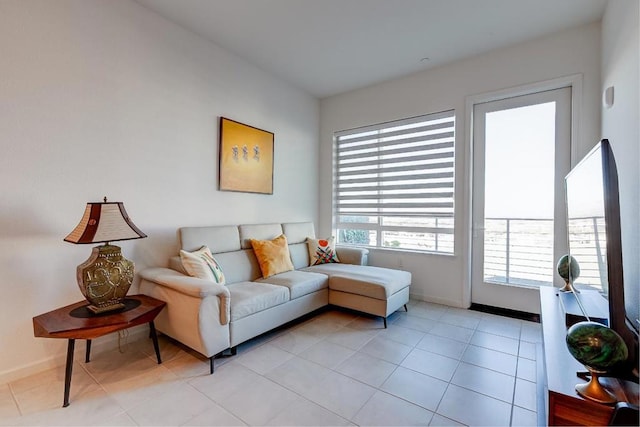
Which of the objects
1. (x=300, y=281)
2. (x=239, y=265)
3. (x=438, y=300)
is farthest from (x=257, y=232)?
(x=438, y=300)

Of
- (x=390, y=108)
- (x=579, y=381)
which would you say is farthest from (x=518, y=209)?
(x=579, y=381)

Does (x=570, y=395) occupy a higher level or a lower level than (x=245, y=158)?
lower

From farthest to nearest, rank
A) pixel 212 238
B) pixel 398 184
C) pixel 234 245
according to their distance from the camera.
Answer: pixel 398 184 → pixel 234 245 → pixel 212 238

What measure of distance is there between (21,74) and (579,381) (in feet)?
11.2

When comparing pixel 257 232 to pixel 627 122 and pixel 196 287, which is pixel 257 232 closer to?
pixel 196 287

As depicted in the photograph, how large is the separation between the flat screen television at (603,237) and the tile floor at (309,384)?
2.51 ft

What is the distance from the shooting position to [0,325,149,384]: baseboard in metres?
1.93

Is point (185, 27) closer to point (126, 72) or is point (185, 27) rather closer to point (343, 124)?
point (126, 72)

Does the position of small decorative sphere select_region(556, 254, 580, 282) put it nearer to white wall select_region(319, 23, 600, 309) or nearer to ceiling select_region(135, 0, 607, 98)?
white wall select_region(319, 23, 600, 309)

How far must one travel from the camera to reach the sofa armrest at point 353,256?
369cm

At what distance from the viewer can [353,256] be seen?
372cm

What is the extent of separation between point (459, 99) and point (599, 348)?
3038 mm

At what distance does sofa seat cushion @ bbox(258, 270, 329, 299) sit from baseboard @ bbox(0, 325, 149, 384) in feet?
3.72

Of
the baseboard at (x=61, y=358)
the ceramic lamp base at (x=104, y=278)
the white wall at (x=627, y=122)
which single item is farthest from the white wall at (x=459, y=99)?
the ceramic lamp base at (x=104, y=278)
